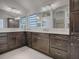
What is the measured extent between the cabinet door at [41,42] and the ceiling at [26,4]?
155 centimetres

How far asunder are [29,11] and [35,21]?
742mm

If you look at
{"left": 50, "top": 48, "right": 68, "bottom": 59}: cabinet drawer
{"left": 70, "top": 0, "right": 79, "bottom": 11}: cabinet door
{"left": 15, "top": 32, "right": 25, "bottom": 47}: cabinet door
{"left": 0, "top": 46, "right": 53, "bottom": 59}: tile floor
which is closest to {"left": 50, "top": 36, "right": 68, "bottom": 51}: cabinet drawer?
{"left": 50, "top": 48, "right": 68, "bottom": 59}: cabinet drawer

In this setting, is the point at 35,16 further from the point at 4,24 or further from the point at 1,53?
the point at 1,53

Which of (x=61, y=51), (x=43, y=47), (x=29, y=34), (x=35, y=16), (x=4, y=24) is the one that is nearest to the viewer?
(x=61, y=51)

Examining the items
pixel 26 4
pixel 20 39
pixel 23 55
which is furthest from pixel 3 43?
pixel 26 4

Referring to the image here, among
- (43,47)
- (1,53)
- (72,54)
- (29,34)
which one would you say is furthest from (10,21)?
(72,54)

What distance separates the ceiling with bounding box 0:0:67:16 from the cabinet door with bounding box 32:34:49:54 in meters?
1.55

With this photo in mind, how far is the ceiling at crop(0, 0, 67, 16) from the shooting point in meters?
4.61

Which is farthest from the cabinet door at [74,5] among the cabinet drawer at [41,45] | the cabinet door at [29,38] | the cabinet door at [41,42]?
the cabinet door at [29,38]

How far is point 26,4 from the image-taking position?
17.7ft

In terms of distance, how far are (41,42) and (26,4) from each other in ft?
8.06

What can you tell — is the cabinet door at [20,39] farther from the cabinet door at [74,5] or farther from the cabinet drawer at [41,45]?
the cabinet door at [74,5]

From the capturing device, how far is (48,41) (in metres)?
3.49

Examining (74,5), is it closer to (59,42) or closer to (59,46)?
(59,42)
